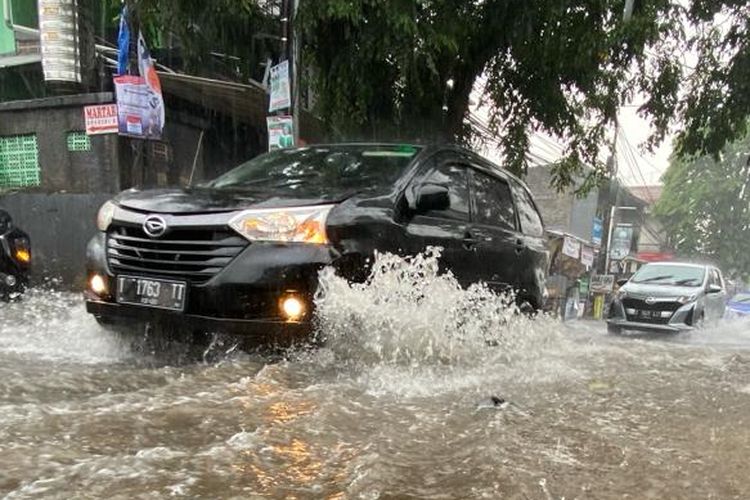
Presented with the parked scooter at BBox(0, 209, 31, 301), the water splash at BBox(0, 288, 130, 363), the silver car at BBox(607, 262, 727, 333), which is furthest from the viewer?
the silver car at BBox(607, 262, 727, 333)

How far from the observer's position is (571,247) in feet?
79.8

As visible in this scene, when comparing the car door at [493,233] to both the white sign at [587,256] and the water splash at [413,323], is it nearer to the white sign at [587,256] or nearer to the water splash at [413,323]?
the water splash at [413,323]

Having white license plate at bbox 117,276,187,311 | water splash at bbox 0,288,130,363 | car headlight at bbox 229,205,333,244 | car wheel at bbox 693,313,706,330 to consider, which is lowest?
car wheel at bbox 693,313,706,330

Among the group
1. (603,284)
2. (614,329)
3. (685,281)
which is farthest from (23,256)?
(603,284)

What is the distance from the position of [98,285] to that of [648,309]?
11.7 m

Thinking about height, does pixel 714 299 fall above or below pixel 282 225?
below

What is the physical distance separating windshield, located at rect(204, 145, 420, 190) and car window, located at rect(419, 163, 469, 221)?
0.72 ft

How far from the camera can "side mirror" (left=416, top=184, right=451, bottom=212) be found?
4.25m

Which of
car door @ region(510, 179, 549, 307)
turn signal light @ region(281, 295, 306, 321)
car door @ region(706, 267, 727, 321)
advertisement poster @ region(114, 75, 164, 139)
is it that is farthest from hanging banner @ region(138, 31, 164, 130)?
car door @ region(706, 267, 727, 321)

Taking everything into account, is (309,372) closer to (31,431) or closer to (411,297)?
(411,297)

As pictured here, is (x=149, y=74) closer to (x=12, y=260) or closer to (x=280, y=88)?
(x=280, y=88)

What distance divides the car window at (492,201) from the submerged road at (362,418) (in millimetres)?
788

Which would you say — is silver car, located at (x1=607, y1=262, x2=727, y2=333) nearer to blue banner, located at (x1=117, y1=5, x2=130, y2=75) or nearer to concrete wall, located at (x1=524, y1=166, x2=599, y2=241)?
blue banner, located at (x1=117, y1=5, x2=130, y2=75)

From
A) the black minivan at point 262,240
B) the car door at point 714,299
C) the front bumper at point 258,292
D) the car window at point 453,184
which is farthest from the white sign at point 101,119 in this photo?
the car door at point 714,299
